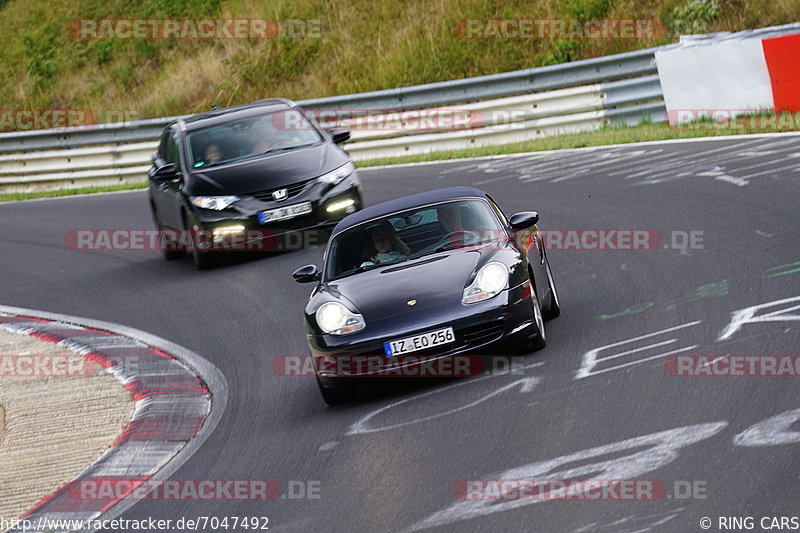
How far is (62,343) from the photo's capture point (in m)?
12.2

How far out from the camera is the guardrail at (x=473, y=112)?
20828 millimetres

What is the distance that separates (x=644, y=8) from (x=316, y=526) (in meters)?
20.7

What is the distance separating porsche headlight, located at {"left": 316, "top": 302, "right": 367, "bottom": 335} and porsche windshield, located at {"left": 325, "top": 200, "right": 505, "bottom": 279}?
69cm

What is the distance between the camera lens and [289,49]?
3025 centimetres

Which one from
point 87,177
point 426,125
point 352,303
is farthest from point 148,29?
point 352,303

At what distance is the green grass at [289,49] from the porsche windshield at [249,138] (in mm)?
10601

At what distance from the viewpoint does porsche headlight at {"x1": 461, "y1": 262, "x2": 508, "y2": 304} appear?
8805 mm
